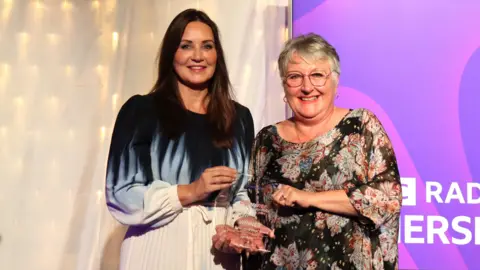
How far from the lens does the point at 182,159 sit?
200 cm

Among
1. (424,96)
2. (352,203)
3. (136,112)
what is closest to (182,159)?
(136,112)

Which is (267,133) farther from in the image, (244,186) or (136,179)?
(136,179)

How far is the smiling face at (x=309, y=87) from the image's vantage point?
166 centimetres

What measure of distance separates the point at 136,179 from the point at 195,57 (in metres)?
0.48

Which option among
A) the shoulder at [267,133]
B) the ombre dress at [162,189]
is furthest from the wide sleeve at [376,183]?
the ombre dress at [162,189]

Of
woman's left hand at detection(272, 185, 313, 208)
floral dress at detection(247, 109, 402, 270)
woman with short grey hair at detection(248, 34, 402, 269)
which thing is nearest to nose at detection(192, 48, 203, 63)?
woman with short grey hair at detection(248, 34, 402, 269)

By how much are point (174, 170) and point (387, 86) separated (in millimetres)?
939

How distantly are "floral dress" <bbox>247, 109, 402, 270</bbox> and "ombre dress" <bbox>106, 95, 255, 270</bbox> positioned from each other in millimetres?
252

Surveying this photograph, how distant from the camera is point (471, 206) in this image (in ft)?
7.43

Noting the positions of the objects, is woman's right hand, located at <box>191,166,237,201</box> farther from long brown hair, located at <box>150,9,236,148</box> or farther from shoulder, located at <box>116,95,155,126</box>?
shoulder, located at <box>116,95,155,126</box>

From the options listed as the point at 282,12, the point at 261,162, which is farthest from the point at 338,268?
the point at 282,12

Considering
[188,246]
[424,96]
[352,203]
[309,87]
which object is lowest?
[188,246]

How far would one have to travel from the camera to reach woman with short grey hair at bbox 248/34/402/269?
1564 millimetres

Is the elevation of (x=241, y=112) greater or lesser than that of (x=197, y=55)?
lesser
